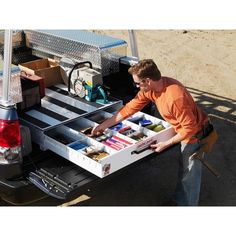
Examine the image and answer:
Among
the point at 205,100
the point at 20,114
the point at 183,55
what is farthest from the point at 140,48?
the point at 20,114

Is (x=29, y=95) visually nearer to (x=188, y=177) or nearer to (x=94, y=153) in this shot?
(x=94, y=153)

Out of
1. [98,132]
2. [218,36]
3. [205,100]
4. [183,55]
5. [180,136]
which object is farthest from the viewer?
[218,36]

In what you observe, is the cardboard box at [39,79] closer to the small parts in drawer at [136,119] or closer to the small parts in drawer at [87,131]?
the small parts in drawer at [87,131]

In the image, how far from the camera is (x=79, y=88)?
5.18m

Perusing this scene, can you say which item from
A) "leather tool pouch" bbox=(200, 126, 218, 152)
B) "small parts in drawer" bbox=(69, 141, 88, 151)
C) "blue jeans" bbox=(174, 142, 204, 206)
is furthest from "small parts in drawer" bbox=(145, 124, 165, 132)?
"small parts in drawer" bbox=(69, 141, 88, 151)

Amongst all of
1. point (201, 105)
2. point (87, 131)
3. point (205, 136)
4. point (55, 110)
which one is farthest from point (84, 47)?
point (201, 105)

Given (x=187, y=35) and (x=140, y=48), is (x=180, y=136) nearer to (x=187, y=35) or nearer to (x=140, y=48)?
(x=140, y=48)

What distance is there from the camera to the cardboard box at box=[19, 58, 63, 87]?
17.5ft

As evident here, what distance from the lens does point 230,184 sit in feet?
17.4

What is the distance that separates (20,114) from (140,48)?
227 inches

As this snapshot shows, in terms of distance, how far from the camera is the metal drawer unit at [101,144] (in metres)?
3.89

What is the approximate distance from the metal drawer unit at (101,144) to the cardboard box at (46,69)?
888 millimetres

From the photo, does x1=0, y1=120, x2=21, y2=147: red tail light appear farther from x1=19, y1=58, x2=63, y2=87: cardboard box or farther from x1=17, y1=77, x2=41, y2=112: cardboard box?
x1=19, y1=58, x2=63, y2=87: cardboard box

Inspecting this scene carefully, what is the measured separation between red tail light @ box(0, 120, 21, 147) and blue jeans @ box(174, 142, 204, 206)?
1.51 m
